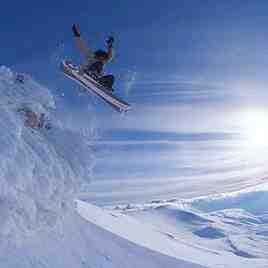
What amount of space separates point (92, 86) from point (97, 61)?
141 cm

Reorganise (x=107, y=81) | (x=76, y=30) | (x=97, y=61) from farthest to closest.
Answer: (x=107, y=81)
(x=97, y=61)
(x=76, y=30)

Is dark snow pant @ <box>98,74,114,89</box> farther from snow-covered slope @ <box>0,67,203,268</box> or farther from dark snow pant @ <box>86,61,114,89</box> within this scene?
snow-covered slope @ <box>0,67,203,268</box>

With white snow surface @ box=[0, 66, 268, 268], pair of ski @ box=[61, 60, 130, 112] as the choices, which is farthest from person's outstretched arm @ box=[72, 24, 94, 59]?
white snow surface @ box=[0, 66, 268, 268]

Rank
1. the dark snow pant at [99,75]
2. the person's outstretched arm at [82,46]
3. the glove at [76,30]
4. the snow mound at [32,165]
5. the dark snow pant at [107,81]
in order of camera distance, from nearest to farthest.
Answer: the snow mound at [32,165] < the glove at [76,30] < the person's outstretched arm at [82,46] < the dark snow pant at [99,75] < the dark snow pant at [107,81]

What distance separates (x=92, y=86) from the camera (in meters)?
29.2

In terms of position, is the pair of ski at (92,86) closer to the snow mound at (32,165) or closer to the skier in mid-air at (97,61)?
the skier in mid-air at (97,61)

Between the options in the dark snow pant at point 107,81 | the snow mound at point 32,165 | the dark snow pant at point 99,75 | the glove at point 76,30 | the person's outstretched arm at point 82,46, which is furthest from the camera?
the dark snow pant at point 107,81

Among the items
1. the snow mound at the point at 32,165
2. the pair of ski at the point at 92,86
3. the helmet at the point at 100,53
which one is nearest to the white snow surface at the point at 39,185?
the snow mound at the point at 32,165

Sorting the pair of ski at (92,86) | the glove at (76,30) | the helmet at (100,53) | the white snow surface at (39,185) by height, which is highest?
the glove at (76,30)

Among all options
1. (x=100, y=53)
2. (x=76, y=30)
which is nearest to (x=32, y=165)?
(x=76, y=30)

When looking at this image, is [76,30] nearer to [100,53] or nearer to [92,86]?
[100,53]

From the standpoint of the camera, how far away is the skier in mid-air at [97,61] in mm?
28102

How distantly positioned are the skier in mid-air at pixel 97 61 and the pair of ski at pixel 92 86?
0.91 ft

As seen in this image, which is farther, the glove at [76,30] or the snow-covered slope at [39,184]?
the glove at [76,30]
